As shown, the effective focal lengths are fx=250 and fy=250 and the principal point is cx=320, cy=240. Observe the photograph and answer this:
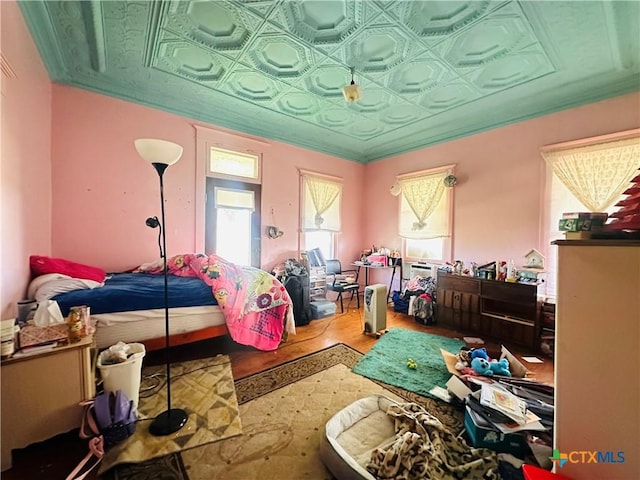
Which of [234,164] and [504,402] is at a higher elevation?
[234,164]

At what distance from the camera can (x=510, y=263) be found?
3.15 meters

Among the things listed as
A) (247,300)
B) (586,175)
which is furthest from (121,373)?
(586,175)

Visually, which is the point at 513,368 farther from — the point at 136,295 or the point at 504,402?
the point at 136,295

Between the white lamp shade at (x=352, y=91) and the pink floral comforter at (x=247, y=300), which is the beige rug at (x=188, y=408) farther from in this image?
the white lamp shade at (x=352, y=91)

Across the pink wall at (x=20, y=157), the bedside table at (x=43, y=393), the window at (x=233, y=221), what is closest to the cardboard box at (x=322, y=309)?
the window at (x=233, y=221)

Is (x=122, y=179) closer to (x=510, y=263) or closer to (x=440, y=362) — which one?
(x=440, y=362)

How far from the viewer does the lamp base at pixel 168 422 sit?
1556 mm

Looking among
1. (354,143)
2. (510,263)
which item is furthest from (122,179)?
(510,263)

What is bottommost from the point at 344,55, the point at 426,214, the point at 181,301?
the point at 181,301

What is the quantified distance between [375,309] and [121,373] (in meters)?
2.50

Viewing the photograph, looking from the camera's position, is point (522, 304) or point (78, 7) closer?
point (78, 7)

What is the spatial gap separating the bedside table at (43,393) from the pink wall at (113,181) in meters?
1.83

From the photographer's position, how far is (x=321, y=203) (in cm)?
465

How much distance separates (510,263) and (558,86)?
2027mm
